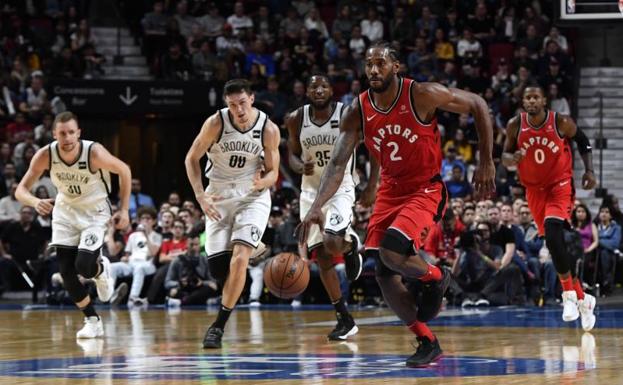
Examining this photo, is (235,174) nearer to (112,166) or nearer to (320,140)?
(320,140)

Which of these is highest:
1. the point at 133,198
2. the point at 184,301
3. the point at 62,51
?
the point at 62,51

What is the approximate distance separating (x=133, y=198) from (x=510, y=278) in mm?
6127

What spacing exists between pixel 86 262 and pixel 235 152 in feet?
5.16

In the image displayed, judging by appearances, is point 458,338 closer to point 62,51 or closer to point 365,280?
point 365,280

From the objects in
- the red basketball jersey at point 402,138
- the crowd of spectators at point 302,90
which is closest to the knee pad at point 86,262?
the red basketball jersey at point 402,138

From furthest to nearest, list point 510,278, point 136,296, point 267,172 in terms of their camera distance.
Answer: point 136,296
point 510,278
point 267,172

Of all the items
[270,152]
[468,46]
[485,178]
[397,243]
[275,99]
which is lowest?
[397,243]

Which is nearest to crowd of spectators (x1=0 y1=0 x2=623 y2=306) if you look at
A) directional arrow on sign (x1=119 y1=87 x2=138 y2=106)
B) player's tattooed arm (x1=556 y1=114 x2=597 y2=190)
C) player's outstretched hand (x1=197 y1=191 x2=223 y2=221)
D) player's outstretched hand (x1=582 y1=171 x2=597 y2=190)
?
directional arrow on sign (x1=119 y1=87 x2=138 y2=106)

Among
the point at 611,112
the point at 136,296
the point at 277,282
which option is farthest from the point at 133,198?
the point at 277,282

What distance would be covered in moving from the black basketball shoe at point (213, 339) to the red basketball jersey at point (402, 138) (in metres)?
2.13

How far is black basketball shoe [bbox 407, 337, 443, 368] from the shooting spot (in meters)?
7.64

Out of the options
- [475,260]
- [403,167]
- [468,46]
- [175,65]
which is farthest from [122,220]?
[468,46]

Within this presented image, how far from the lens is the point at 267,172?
9.80 m

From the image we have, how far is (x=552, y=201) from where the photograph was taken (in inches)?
426
